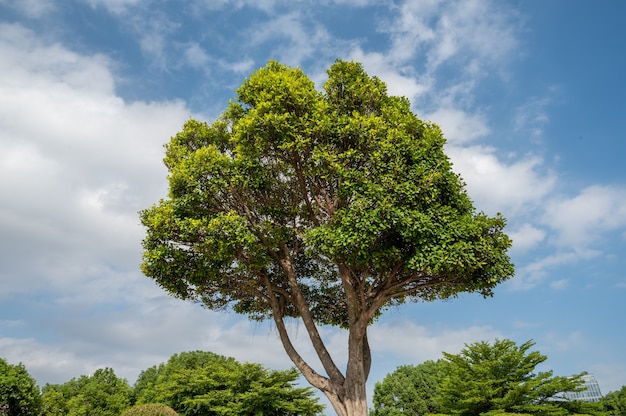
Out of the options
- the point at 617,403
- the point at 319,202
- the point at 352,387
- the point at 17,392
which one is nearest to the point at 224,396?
the point at 17,392

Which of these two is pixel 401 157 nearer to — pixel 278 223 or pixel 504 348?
pixel 278 223

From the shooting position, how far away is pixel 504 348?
23.8m

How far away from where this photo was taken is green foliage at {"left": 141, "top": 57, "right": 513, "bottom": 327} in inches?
484

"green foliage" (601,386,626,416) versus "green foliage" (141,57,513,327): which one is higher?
"green foliage" (141,57,513,327)

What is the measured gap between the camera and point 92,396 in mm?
42500

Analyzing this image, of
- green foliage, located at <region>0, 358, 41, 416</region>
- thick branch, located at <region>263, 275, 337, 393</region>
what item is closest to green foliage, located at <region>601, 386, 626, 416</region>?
thick branch, located at <region>263, 275, 337, 393</region>

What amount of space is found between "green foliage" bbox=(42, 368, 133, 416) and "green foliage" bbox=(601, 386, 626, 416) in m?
40.0

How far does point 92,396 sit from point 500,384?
36.0 m

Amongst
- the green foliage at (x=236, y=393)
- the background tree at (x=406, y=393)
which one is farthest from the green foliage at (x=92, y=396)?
the background tree at (x=406, y=393)

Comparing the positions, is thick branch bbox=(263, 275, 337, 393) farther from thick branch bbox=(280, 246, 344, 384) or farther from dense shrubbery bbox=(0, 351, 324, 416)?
dense shrubbery bbox=(0, 351, 324, 416)

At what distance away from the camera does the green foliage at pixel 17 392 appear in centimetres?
2127

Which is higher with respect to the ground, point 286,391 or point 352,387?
point 286,391

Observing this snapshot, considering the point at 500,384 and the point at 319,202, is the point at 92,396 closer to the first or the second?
the point at 500,384

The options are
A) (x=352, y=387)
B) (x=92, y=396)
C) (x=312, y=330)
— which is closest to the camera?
(x=352, y=387)
